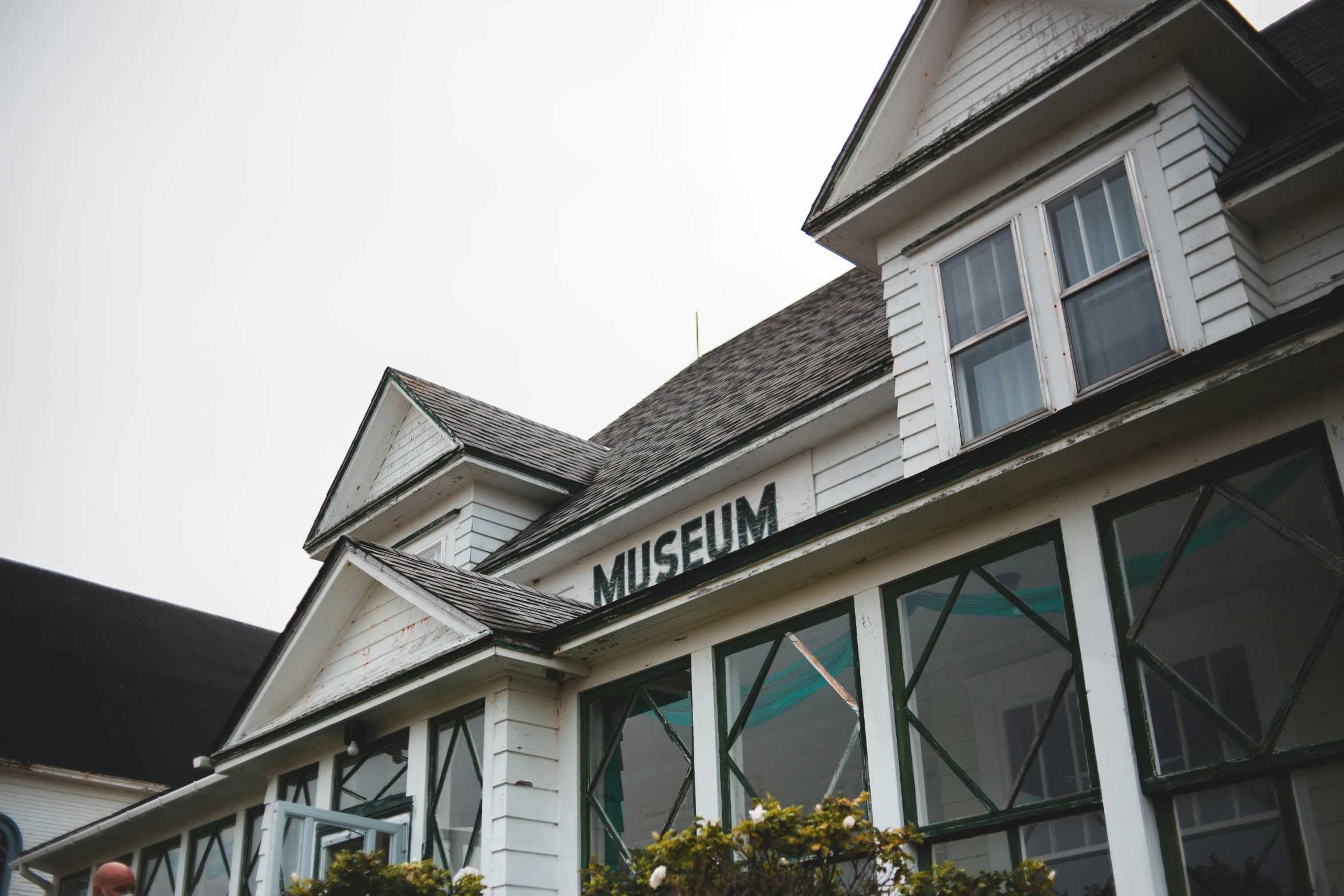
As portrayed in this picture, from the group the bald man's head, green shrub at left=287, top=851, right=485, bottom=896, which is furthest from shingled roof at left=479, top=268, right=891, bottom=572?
the bald man's head

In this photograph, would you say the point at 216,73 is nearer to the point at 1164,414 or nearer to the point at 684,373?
the point at 684,373

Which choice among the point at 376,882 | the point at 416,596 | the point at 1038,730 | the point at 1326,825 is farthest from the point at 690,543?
the point at 1326,825

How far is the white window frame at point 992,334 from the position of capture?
329 inches

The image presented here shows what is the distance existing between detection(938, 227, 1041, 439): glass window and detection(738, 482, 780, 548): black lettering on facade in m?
2.83

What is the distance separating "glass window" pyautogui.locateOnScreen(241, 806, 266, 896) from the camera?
12.7m

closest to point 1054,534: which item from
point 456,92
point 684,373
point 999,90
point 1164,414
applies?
point 1164,414

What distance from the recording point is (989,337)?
28.9 ft

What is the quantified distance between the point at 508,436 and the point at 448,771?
6.69 metres

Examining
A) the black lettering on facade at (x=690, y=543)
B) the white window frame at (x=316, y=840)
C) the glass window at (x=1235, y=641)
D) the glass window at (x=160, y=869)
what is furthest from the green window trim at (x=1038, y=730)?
the glass window at (x=160, y=869)

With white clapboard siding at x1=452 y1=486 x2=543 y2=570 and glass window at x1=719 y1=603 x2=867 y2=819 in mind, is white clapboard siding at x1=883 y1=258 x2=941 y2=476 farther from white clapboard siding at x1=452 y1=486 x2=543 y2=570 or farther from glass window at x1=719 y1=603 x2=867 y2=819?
white clapboard siding at x1=452 y1=486 x2=543 y2=570

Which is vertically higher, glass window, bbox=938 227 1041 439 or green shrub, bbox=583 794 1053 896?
glass window, bbox=938 227 1041 439

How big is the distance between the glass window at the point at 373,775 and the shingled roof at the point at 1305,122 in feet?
26.8

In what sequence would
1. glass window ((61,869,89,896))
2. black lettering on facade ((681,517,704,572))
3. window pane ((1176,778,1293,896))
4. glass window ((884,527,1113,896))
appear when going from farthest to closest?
1. glass window ((61,869,89,896))
2. black lettering on facade ((681,517,704,572))
3. glass window ((884,527,1113,896))
4. window pane ((1176,778,1293,896))

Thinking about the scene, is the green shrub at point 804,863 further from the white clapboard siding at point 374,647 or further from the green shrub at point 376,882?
the white clapboard siding at point 374,647
